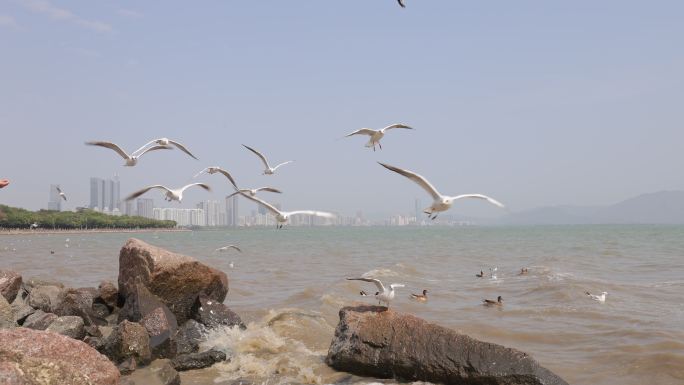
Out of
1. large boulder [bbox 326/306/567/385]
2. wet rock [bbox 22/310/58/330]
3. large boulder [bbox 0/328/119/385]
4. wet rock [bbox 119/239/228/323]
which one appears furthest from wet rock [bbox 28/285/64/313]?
large boulder [bbox 326/306/567/385]

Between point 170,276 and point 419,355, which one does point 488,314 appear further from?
point 170,276

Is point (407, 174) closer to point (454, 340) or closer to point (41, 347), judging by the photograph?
point (454, 340)

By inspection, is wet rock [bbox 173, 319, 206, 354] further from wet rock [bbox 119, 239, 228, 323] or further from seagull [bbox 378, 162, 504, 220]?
seagull [bbox 378, 162, 504, 220]

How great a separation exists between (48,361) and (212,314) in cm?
425

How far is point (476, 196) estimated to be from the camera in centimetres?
1098

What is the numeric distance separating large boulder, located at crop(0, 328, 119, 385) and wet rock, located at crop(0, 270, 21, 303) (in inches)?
276

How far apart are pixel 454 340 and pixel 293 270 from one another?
61.6 feet

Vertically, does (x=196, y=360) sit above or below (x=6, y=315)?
below

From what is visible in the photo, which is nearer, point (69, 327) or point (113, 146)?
point (69, 327)

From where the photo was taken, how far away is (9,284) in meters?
12.5

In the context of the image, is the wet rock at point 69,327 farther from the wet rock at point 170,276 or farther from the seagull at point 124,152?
the seagull at point 124,152

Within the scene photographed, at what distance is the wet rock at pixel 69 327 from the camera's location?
8992 millimetres

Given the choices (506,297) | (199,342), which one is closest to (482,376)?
(199,342)

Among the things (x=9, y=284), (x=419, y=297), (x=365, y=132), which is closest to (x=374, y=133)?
(x=365, y=132)
